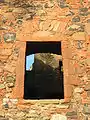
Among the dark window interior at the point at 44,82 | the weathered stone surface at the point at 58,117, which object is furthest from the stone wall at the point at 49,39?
the dark window interior at the point at 44,82

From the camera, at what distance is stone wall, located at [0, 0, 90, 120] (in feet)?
17.0

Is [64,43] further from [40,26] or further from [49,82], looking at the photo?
[49,82]

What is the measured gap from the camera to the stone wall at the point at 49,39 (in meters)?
5.18

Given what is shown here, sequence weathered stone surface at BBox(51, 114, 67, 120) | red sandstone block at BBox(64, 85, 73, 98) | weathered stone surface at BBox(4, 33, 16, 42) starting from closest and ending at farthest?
weathered stone surface at BBox(51, 114, 67, 120) < red sandstone block at BBox(64, 85, 73, 98) < weathered stone surface at BBox(4, 33, 16, 42)

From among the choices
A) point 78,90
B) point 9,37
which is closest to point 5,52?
point 9,37

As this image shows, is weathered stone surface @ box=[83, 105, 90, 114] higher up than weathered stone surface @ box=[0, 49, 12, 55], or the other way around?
weathered stone surface @ box=[0, 49, 12, 55]

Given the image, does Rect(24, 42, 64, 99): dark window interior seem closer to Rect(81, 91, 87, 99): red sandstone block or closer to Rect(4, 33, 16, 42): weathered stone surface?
Rect(4, 33, 16, 42): weathered stone surface

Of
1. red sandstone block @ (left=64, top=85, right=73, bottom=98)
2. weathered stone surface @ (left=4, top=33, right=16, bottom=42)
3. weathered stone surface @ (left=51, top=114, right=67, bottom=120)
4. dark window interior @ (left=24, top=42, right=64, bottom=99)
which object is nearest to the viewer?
weathered stone surface @ (left=51, top=114, right=67, bottom=120)

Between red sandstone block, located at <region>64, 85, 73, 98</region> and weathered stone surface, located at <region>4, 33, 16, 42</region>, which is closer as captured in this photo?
red sandstone block, located at <region>64, 85, 73, 98</region>

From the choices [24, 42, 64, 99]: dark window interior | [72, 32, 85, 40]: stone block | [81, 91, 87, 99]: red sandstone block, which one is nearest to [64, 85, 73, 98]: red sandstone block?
[81, 91, 87, 99]: red sandstone block

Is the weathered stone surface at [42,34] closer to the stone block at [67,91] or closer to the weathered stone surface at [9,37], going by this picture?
the weathered stone surface at [9,37]

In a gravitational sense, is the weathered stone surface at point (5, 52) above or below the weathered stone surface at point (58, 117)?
above

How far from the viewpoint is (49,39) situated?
5.67 metres

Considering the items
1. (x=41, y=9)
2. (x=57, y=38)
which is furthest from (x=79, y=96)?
(x=41, y=9)
